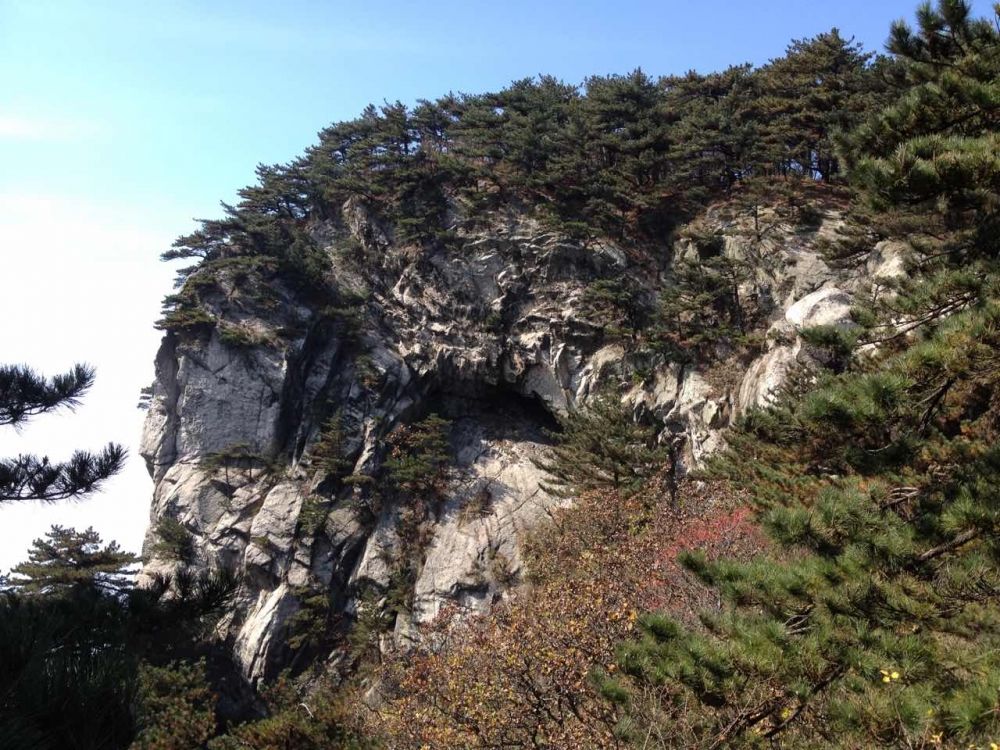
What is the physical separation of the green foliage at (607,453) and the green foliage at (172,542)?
13.5 m

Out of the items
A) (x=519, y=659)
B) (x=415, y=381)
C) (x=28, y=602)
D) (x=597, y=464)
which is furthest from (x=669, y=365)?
(x=28, y=602)

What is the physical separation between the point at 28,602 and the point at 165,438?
23.2m

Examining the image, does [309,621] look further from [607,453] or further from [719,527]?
[719,527]

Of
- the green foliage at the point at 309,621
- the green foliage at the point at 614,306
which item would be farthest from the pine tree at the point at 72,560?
the green foliage at the point at 614,306

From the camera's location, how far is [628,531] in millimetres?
15445

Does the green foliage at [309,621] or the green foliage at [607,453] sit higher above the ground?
the green foliage at [607,453]

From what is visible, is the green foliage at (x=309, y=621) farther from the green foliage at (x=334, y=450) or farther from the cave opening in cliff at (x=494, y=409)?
Answer: the cave opening in cliff at (x=494, y=409)

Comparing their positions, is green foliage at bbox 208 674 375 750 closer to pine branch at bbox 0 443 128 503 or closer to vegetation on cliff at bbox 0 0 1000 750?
vegetation on cliff at bbox 0 0 1000 750

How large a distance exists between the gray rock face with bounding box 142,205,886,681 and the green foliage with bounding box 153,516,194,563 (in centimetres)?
33

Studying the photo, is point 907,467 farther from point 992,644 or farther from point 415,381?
point 415,381

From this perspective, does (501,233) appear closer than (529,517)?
No

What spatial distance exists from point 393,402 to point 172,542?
9.22 meters

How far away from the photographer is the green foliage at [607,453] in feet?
56.7

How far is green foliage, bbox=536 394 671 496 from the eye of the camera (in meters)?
17.3
